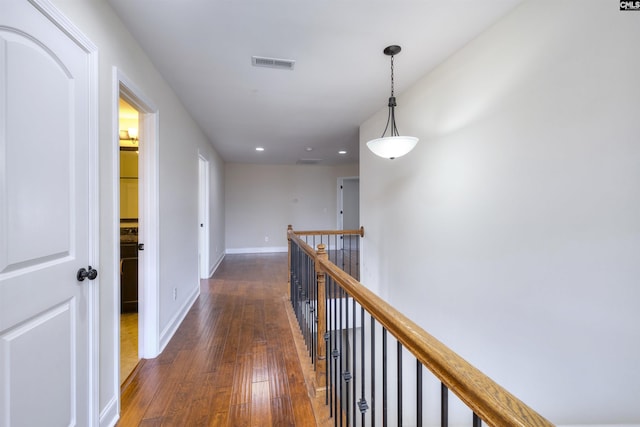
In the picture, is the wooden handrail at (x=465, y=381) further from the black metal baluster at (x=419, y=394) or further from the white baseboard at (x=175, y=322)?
the white baseboard at (x=175, y=322)

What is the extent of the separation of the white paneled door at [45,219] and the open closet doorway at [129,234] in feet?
4.22

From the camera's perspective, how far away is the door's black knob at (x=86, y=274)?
1.26m

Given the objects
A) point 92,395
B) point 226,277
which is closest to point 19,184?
point 92,395

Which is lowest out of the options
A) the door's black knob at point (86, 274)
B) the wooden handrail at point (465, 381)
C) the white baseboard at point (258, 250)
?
the white baseboard at point (258, 250)

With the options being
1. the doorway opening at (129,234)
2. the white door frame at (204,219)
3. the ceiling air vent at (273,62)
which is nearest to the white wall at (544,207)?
the ceiling air vent at (273,62)

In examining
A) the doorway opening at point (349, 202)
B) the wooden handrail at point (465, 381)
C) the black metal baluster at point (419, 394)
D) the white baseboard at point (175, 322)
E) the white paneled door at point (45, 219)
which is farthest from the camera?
the doorway opening at point (349, 202)

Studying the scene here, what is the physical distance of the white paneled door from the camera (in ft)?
3.07

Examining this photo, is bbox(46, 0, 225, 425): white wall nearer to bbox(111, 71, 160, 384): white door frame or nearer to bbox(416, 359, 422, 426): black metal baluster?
bbox(111, 71, 160, 384): white door frame

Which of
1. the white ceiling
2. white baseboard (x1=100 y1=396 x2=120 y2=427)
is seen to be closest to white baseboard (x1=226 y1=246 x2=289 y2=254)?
the white ceiling

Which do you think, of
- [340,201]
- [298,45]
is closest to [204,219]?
[298,45]

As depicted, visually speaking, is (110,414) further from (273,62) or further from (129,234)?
(273,62)

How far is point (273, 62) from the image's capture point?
2148 mm

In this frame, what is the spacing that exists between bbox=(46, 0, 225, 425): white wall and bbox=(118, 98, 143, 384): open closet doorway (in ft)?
1.38

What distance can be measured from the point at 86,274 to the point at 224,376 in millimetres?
1202
